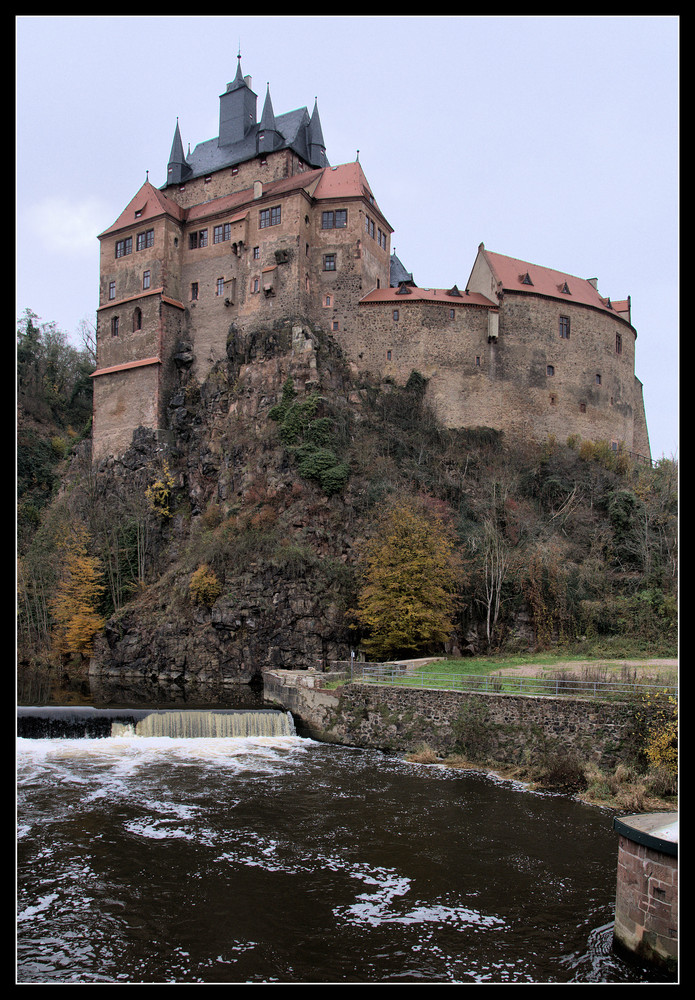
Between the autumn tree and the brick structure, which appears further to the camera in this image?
the autumn tree

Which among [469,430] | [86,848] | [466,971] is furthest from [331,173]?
[466,971]

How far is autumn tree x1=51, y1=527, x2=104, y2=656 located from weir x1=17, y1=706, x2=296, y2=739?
655 inches

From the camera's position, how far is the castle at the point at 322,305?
43656 mm

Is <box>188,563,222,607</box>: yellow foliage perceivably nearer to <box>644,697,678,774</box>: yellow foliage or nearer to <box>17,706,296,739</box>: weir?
<box>17,706,296,739</box>: weir

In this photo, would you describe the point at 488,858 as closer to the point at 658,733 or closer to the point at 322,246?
the point at 658,733

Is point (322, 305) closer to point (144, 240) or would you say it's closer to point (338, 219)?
point (338, 219)

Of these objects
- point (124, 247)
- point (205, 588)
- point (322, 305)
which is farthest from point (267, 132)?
point (205, 588)

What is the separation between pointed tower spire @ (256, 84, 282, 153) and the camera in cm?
Answer: 4875

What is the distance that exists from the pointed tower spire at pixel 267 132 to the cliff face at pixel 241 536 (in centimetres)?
1356

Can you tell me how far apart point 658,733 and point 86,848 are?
12363mm

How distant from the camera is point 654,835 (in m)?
8.52

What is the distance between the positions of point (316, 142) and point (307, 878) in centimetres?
4920

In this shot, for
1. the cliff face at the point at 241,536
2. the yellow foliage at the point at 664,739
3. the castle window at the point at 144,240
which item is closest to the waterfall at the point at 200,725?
the cliff face at the point at 241,536

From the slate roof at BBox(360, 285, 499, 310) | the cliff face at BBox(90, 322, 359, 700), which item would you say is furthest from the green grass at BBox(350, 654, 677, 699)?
the slate roof at BBox(360, 285, 499, 310)
